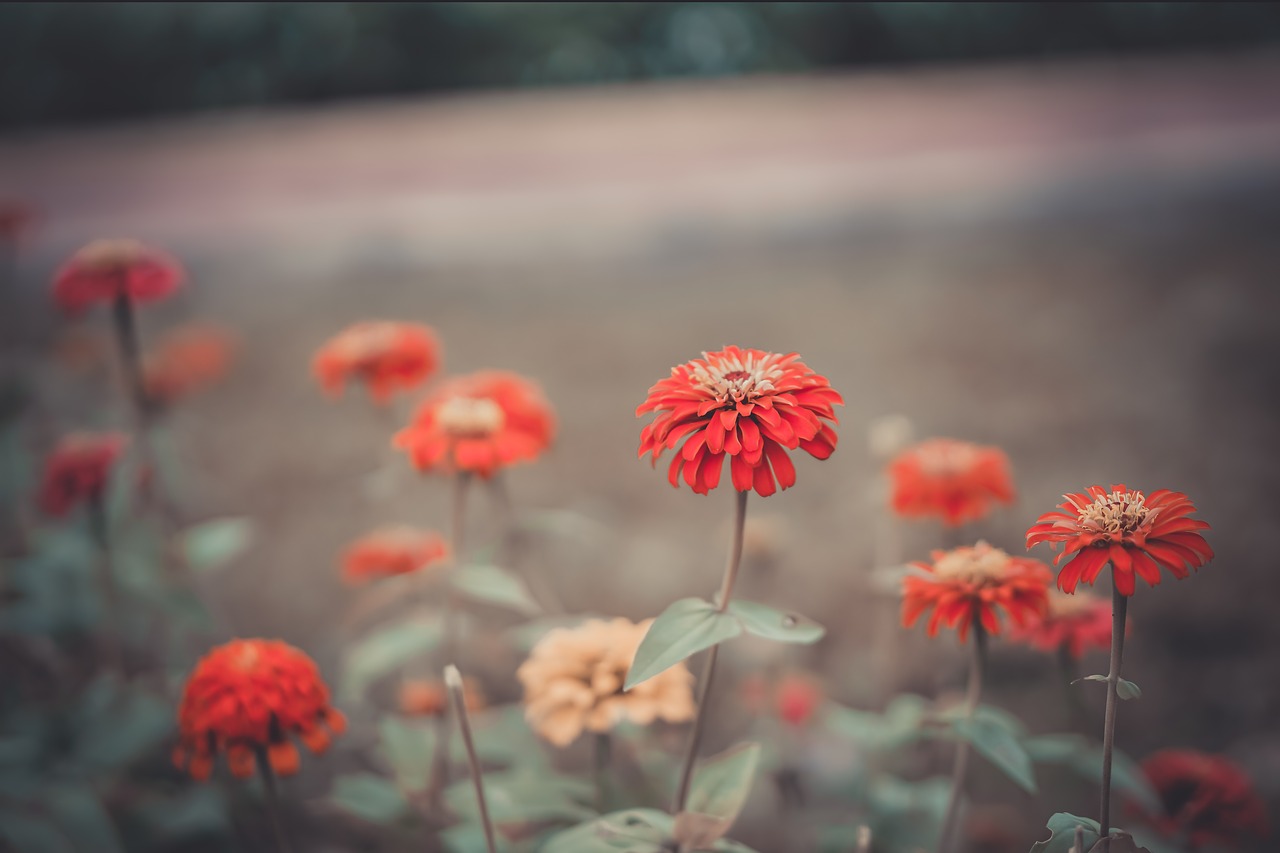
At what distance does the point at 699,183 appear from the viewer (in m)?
2.72

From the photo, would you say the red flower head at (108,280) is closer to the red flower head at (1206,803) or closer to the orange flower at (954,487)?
the orange flower at (954,487)

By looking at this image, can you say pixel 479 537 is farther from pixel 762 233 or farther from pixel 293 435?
Answer: pixel 762 233

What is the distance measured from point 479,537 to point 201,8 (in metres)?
3.11

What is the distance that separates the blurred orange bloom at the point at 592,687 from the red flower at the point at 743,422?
0.18 meters

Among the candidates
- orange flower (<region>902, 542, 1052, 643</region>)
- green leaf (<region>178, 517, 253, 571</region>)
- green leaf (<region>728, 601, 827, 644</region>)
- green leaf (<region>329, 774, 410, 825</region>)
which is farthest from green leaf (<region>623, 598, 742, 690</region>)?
green leaf (<region>178, 517, 253, 571</region>)

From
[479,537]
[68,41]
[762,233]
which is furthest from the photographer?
[68,41]

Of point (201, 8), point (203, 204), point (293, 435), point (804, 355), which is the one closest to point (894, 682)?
point (804, 355)

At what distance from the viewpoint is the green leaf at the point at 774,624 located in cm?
59

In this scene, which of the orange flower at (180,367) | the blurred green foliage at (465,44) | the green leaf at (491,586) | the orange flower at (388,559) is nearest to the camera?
the green leaf at (491,586)

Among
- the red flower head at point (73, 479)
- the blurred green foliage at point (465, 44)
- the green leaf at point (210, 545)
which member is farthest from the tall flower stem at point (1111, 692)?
the blurred green foliage at point (465, 44)

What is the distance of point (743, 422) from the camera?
58 centimetres

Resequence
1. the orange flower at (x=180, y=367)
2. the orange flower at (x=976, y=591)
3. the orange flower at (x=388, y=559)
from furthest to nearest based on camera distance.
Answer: the orange flower at (x=180, y=367) → the orange flower at (x=388, y=559) → the orange flower at (x=976, y=591)

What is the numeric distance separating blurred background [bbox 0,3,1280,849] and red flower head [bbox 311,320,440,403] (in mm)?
371

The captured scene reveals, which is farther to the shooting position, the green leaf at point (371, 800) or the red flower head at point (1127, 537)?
the green leaf at point (371, 800)
